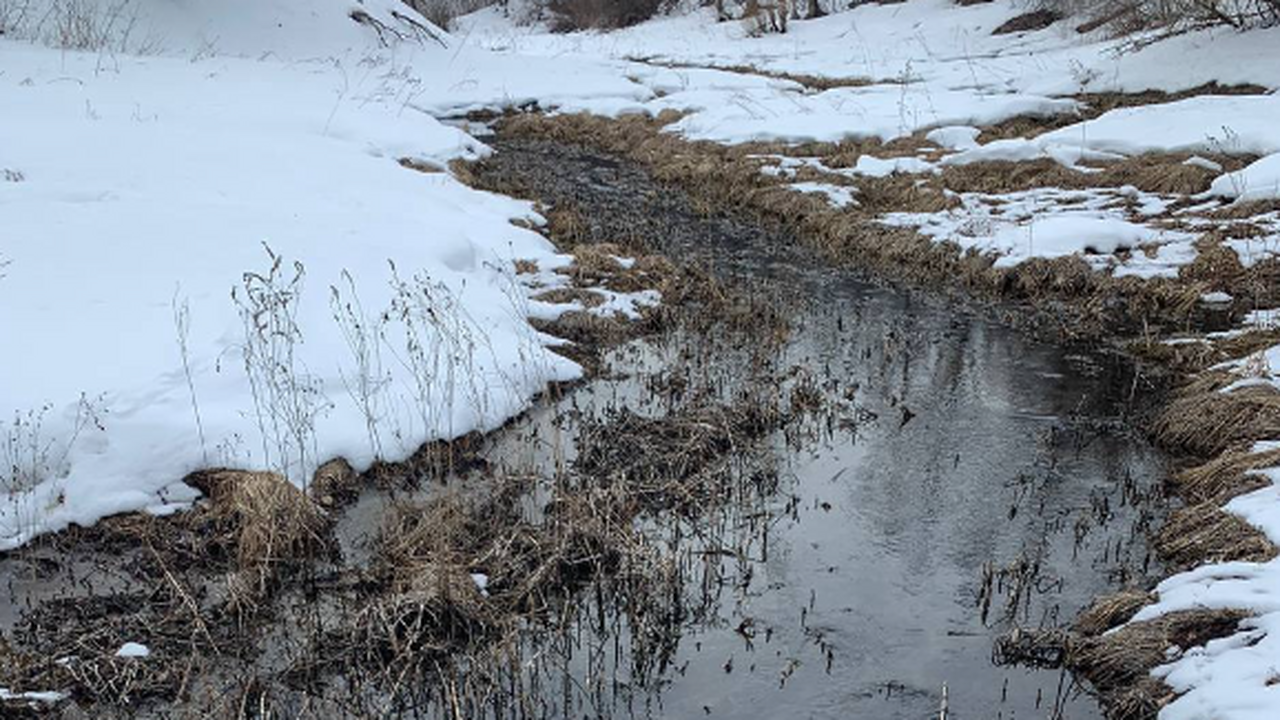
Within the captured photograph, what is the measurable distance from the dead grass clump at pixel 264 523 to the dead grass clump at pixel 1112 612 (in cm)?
395

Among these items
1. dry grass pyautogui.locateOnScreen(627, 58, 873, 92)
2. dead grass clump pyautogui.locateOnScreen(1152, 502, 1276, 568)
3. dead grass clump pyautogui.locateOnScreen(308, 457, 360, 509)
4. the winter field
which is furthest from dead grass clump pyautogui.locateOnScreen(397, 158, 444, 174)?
dead grass clump pyautogui.locateOnScreen(1152, 502, 1276, 568)

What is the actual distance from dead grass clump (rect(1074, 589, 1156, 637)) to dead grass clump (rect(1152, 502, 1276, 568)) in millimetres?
574

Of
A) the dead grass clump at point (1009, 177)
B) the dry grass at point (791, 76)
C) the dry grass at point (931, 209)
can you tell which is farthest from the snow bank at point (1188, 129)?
the dry grass at point (791, 76)

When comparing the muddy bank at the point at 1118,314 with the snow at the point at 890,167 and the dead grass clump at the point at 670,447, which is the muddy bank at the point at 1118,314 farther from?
the dead grass clump at the point at 670,447

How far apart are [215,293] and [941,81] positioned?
1643 centimetres

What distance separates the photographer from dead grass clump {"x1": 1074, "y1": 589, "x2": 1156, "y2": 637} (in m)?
5.09

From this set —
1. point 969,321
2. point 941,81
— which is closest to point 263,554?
point 969,321

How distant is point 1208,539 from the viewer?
5.61 m

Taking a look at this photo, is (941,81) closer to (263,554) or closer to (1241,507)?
(1241,507)

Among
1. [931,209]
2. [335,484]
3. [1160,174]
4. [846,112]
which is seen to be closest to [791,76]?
[846,112]

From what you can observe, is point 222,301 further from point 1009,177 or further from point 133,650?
point 1009,177

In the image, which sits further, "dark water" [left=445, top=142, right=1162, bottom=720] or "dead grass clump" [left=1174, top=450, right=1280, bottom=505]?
"dead grass clump" [left=1174, top=450, right=1280, bottom=505]

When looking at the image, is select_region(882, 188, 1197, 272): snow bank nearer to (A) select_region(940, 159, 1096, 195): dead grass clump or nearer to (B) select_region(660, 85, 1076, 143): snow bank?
(A) select_region(940, 159, 1096, 195): dead grass clump

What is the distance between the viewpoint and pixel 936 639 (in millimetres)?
5098
